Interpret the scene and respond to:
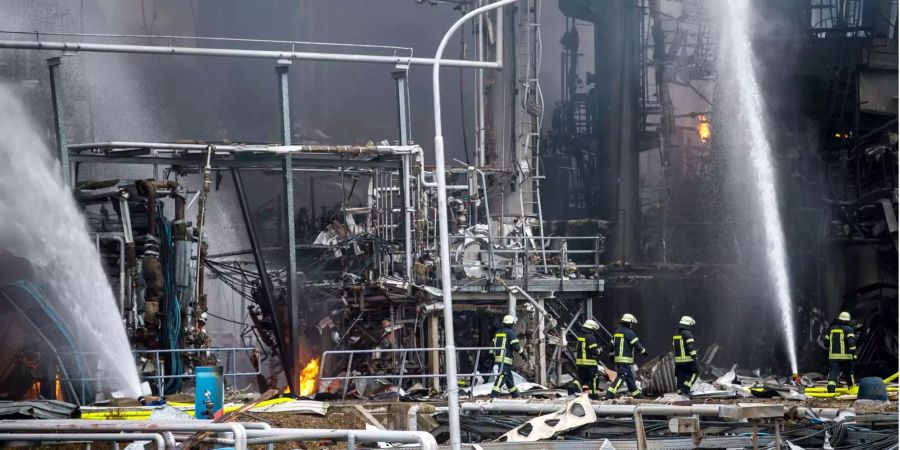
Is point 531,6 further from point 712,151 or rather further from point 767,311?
point 767,311

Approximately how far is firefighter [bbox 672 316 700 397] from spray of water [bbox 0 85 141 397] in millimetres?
10354

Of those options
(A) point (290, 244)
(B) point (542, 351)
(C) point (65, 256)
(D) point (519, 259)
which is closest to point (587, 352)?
(B) point (542, 351)

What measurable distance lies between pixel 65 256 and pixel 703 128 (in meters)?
25.5

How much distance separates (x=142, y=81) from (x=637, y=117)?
17477mm

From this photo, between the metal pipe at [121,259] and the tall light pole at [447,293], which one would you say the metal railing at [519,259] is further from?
the tall light pole at [447,293]

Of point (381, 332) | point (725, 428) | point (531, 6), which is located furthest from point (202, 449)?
point (531, 6)

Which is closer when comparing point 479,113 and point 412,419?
point 412,419

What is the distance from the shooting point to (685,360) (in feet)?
75.8

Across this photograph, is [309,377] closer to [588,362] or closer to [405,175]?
[405,175]

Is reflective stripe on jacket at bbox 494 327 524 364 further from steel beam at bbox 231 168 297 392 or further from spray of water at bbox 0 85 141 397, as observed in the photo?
spray of water at bbox 0 85 141 397

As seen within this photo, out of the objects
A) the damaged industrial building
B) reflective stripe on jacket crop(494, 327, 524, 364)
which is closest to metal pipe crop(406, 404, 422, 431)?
the damaged industrial building

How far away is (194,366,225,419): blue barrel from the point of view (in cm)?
1587

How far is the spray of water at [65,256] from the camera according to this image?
2453cm

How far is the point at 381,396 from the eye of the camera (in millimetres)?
24578
